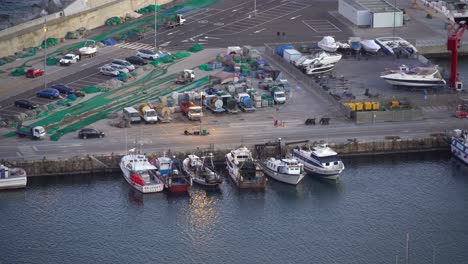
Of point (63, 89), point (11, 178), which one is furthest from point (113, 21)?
point (11, 178)

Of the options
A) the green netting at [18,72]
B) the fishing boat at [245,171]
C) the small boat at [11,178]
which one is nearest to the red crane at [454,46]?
the fishing boat at [245,171]

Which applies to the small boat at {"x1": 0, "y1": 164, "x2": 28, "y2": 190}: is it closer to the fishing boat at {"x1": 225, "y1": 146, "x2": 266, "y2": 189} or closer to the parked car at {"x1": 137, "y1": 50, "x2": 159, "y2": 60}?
the fishing boat at {"x1": 225, "y1": 146, "x2": 266, "y2": 189}

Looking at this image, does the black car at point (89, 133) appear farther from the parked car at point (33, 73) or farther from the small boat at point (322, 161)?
the parked car at point (33, 73)

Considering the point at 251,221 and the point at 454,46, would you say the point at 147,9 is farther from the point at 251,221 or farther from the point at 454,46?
the point at 251,221

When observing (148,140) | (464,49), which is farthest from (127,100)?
(464,49)

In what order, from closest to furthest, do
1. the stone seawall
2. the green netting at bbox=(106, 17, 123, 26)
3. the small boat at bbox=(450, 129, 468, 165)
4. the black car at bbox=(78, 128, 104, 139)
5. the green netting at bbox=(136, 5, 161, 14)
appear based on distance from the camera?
the stone seawall
the small boat at bbox=(450, 129, 468, 165)
the black car at bbox=(78, 128, 104, 139)
the green netting at bbox=(106, 17, 123, 26)
the green netting at bbox=(136, 5, 161, 14)

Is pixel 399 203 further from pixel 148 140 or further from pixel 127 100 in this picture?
pixel 127 100

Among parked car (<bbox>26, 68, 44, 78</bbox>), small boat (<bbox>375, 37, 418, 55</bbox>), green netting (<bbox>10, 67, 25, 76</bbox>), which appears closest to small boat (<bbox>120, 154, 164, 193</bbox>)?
parked car (<bbox>26, 68, 44, 78</bbox>)

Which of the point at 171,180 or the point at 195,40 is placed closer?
the point at 171,180
